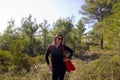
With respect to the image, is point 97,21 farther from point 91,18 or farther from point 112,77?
point 112,77

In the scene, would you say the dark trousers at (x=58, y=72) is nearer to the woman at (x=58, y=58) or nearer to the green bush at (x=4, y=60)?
the woman at (x=58, y=58)

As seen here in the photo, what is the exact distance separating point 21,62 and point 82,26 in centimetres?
2531

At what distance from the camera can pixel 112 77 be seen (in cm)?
1096

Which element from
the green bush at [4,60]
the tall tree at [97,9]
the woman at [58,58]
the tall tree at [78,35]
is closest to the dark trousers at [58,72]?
the woman at [58,58]

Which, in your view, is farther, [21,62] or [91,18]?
[91,18]

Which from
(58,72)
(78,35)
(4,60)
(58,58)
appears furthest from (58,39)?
(78,35)

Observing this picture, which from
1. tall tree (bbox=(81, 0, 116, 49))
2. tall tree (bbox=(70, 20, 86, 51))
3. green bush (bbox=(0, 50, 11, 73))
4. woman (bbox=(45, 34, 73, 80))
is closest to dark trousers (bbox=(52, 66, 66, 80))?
woman (bbox=(45, 34, 73, 80))

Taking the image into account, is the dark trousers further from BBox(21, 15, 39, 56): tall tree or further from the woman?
BBox(21, 15, 39, 56): tall tree

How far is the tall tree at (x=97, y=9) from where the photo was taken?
42688 mm

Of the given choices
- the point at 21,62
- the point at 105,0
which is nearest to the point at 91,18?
the point at 105,0

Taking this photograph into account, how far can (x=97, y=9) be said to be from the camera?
43.8 meters

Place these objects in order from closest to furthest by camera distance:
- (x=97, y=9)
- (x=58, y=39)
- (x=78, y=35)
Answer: (x=58, y=39), (x=97, y=9), (x=78, y=35)

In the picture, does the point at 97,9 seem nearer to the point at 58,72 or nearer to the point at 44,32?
the point at 44,32

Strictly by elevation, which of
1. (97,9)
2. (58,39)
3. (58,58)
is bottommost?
(58,58)
